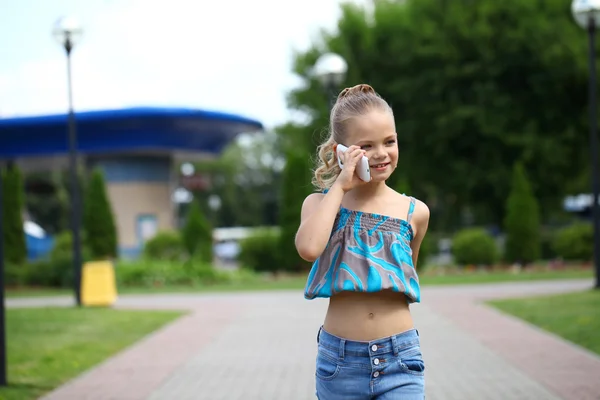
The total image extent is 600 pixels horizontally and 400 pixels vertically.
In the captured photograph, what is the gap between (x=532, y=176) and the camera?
111ft

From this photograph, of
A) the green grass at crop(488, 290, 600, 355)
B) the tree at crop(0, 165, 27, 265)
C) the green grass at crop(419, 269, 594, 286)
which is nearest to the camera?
A: the green grass at crop(488, 290, 600, 355)

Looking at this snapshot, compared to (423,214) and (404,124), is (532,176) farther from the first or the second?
(423,214)

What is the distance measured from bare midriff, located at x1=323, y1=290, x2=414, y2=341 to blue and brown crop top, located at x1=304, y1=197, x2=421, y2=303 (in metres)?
0.06

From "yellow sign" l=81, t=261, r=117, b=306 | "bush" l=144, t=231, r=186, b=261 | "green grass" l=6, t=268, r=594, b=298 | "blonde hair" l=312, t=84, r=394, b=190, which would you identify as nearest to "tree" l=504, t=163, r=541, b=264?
"green grass" l=6, t=268, r=594, b=298

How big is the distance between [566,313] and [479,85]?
2144cm

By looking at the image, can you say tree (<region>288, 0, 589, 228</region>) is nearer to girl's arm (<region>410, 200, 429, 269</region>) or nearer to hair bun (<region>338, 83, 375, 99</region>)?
girl's arm (<region>410, 200, 429, 269</region>)

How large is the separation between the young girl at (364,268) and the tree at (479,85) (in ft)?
95.3

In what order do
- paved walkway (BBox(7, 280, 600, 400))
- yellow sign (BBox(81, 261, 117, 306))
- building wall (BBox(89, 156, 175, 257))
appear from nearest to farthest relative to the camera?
paved walkway (BBox(7, 280, 600, 400)) → yellow sign (BBox(81, 261, 117, 306)) → building wall (BBox(89, 156, 175, 257))

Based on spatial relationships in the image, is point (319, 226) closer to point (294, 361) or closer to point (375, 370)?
point (375, 370)

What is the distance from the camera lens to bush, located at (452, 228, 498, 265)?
85.0ft

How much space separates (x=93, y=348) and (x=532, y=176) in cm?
2555

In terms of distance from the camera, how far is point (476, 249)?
25.9 m

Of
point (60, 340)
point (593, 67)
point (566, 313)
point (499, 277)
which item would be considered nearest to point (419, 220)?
point (60, 340)

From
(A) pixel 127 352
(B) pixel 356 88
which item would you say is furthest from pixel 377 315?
(A) pixel 127 352
